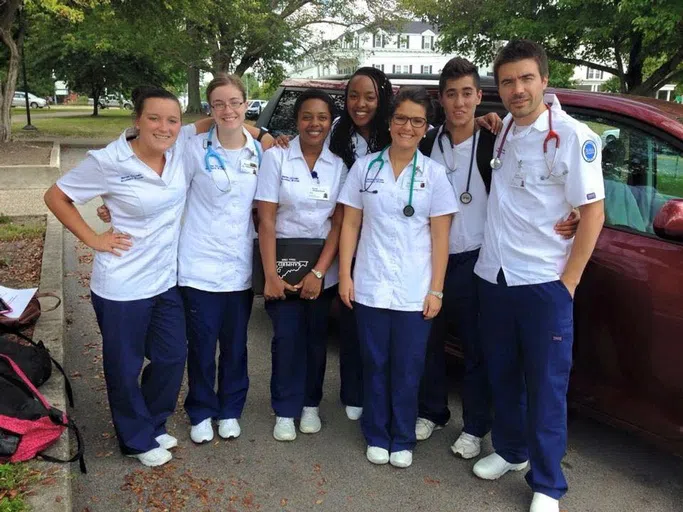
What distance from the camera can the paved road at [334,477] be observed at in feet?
9.70

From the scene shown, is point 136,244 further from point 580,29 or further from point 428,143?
point 580,29

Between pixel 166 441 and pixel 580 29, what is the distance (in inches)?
694

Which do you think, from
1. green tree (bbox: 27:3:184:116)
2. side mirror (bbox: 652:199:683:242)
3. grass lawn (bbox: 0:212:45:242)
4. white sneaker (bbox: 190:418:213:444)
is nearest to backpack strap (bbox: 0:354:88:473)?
white sneaker (bbox: 190:418:213:444)

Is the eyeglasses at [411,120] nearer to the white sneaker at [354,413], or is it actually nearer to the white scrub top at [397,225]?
the white scrub top at [397,225]

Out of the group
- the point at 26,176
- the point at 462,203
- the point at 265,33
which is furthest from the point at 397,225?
the point at 265,33

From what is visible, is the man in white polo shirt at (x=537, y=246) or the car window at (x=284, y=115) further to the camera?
the car window at (x=284, y=115)

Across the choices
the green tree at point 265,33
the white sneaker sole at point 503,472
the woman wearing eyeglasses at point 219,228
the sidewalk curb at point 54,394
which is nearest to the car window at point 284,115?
the woman wearing eyeglasses at point 219,228

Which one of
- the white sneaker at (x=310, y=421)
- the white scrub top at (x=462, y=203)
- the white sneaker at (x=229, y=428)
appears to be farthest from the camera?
the white sneaker at (x=310, y=421)

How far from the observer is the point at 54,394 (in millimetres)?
3438

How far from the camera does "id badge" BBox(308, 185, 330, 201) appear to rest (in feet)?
10.5

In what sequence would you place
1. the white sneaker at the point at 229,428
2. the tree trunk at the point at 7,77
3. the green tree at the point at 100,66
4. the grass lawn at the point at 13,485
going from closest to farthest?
the grass lawn at the point at 13,485 < the white sneaker at the point at 229,428 < the tree trunk at the point at 7,77 < the green tree at the point at 100,66

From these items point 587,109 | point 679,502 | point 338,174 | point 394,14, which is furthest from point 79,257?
point 394,14

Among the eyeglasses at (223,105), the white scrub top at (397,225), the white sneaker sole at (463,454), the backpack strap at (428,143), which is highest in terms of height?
the eyeglasses at (223,105)

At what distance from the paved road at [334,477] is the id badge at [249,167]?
59.7 inches
